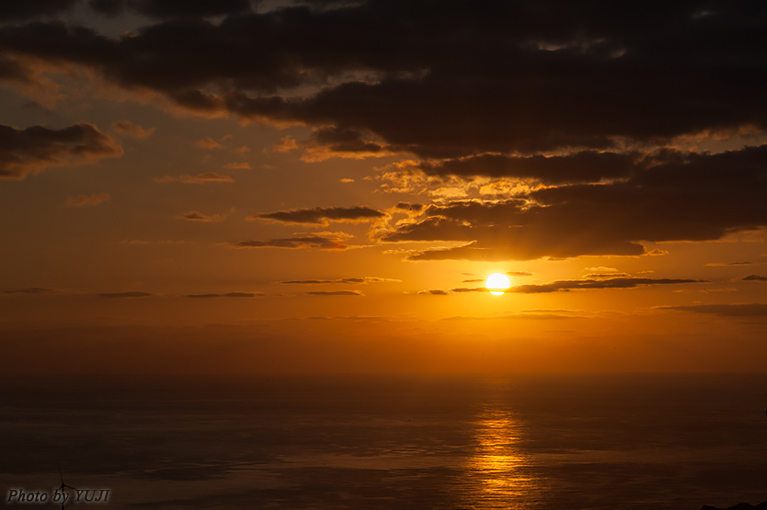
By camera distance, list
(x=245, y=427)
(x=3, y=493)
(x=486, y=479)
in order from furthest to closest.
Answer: (x=245, y=427)
(x=486, y=479)
(x=3, y=493)

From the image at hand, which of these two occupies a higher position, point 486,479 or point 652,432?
point 652,432

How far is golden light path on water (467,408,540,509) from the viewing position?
87369 millimetres

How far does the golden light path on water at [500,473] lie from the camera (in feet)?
287

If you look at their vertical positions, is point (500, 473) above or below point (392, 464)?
below

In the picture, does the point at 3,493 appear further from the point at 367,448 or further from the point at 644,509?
the point at 644,509

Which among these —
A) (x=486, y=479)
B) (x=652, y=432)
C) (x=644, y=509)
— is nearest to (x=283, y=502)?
(x=486, y=479)

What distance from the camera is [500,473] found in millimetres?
107438

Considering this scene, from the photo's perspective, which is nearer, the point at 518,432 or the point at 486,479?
the point at 486,479

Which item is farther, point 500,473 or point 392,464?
point 392,464

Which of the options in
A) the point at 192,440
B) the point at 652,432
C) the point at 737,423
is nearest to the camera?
the point at 192,440

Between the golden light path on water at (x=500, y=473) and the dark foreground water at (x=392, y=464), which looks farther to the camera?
the dark foreground water at (x=392, y=464)

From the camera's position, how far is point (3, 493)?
298 ft

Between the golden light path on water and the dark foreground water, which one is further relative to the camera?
the dark foreground water

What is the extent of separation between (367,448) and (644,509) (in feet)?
199
